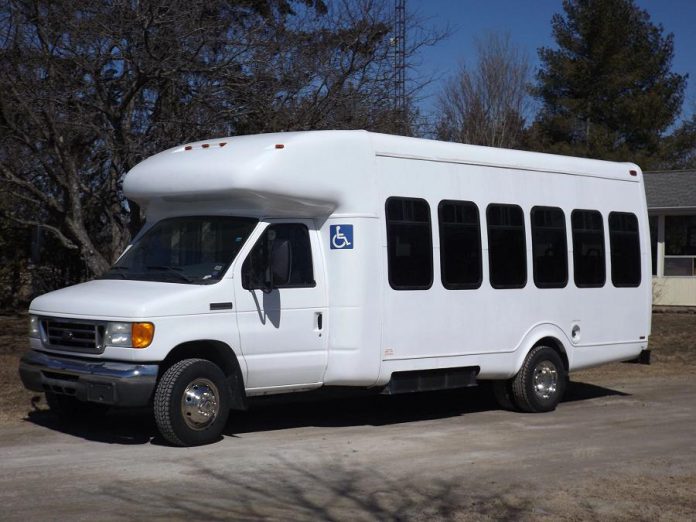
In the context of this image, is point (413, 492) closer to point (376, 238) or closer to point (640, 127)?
point (376, 238)

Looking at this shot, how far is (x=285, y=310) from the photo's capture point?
1002 cm

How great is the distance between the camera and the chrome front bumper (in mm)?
8988

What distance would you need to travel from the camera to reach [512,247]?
39.1ft

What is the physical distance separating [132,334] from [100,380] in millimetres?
487

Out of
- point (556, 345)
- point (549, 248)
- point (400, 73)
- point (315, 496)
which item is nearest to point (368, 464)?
point (315, 496)

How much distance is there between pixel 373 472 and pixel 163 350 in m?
2.13

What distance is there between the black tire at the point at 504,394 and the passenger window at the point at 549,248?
1203 millimetres

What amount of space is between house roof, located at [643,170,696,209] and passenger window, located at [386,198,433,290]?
17.7 metres

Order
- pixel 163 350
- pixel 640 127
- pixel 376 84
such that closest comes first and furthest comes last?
pixel 163 350 → pixel 376 84 → pixel 640 127

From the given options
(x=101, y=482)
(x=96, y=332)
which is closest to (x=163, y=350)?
(x=96, y=332)

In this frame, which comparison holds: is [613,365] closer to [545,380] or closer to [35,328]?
[545,380]

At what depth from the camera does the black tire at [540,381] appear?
39.2 ft

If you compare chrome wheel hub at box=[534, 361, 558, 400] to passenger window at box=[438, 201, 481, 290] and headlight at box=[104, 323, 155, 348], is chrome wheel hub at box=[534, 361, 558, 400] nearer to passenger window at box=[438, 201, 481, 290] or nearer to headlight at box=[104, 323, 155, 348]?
passenger window at box=[438, 201, 481, 290]

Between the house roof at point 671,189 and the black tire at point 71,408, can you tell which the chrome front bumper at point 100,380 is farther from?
the house roof at point 671,189
